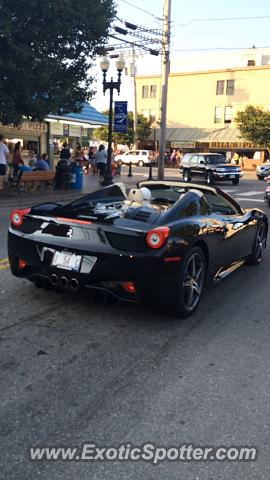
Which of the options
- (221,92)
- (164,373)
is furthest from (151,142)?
(164,373)

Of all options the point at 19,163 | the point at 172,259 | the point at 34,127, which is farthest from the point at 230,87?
the point at 172,259

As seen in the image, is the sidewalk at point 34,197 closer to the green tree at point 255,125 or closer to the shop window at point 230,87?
the green tree at point 255,125

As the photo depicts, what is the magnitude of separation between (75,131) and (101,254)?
21164mm

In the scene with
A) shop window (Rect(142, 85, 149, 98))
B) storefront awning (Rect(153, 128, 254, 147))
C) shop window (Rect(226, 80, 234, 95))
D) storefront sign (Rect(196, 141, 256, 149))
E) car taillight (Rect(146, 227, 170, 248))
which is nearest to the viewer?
car taillight (Rect(146, 227, 170, 248))

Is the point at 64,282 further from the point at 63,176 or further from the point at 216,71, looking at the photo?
the point at 216,71

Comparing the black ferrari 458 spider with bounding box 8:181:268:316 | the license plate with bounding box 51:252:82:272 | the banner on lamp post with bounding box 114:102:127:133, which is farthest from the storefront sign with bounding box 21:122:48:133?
the license plate with bounding box 51:252:82:272

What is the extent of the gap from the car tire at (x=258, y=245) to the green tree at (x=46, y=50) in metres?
8.02

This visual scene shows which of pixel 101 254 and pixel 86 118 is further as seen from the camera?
pixel 86 118

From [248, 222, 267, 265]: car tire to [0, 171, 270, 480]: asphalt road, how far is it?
176 centimetres

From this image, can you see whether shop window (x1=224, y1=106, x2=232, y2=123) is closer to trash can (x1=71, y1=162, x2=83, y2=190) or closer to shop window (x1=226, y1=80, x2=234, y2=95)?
shop window (x1=226, y1=80, x2=234, y2=95)

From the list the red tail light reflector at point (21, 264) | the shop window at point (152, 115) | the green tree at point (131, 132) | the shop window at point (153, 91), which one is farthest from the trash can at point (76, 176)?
the shop window at point (153, 91)

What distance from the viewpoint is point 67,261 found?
4289mm

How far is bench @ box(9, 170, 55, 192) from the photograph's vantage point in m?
14.9

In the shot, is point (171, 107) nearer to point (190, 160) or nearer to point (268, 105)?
point (268, 105)
